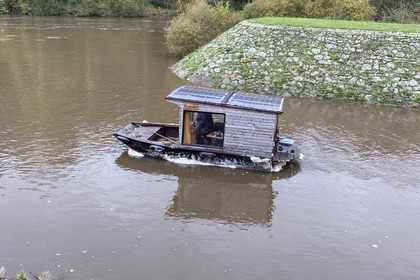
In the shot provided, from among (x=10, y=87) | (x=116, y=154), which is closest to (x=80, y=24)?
(x=10, y=87)

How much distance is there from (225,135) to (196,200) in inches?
102

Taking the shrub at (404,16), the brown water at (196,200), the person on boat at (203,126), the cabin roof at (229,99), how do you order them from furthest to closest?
the shrub at (404,16) < the person on boat at (203,126) < the cabin roof at (229,99) < the brown water at (196,200)

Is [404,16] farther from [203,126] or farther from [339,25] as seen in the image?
[203,126]

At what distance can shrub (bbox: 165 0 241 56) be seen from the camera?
31.3m

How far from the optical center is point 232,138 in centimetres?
1449

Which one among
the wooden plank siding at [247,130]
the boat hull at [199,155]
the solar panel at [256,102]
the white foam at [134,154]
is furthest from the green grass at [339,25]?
the white foam at [134,154]

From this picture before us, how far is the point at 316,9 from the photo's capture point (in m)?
34.6

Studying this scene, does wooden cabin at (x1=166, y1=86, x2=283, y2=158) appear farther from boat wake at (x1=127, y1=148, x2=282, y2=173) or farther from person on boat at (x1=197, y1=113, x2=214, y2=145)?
boat wake at (x1=127, y1=148, x2=282, y2=173)

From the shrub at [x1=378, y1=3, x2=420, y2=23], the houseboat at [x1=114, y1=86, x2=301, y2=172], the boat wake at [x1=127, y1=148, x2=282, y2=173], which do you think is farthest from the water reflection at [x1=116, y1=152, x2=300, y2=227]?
the shrub at [x1=378, y1=3, x2=420, y2=23]

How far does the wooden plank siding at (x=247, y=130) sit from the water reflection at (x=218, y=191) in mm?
749

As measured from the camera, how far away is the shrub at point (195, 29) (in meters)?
31.3

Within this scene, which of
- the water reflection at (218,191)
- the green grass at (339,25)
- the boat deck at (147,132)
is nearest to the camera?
the water reflection at (218,191)

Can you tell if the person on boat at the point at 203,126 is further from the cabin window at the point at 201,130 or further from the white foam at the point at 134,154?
the white foam at the point at 134,154

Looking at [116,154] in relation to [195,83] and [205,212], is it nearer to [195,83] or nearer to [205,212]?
[205,212]
